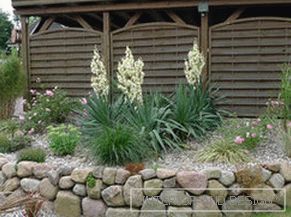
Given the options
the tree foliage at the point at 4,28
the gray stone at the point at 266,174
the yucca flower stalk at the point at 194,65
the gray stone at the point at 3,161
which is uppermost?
the tree foliage at the point at 4,28

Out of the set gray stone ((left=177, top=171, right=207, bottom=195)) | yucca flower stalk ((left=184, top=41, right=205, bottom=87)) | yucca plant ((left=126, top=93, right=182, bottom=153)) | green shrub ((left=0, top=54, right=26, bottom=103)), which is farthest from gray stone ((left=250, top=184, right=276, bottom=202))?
green shrub ((left=0, top=54, right=26, bottom=103))

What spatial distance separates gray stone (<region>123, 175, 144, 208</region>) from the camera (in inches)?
191

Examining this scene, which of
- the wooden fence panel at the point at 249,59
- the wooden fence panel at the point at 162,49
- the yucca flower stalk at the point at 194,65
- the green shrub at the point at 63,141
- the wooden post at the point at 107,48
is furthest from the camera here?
the wooden post at the point at 107,48

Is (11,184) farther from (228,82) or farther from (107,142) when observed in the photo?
(228,82)

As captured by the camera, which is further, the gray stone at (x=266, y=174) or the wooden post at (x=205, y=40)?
the wooden post at (x=205, y=40)

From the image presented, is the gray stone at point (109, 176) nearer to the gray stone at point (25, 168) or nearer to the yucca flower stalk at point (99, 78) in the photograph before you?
the gray stone at point (25, 168)

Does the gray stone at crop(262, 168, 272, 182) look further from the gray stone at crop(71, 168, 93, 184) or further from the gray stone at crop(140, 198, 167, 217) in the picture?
the gray stone at crop(71, 168, 93, 184)

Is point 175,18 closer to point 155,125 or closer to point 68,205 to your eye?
point 155,125

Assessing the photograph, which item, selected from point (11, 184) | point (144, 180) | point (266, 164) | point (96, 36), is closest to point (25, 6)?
point (96, 36)

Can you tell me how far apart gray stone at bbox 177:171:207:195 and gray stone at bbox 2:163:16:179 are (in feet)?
6.73

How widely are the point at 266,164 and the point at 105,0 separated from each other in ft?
14.4

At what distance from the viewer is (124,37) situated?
790 centimetres

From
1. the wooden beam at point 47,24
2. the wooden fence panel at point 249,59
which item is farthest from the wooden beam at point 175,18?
the wooden beam at point 47,24

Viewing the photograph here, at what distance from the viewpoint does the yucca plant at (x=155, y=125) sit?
18.6 ft
